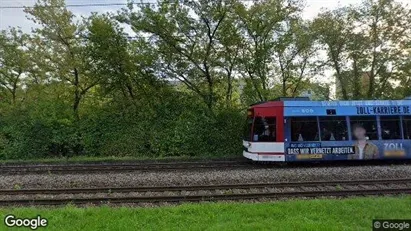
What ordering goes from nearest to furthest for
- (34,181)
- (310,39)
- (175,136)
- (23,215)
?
(23,215), (34,181), (175,136), (310,39)

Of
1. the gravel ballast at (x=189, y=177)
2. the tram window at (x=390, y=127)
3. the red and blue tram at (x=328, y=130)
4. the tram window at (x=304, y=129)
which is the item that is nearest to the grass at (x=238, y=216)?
the gravel ballast at (x=189, y=177)

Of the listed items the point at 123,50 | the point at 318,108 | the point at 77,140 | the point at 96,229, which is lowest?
the point at 96,229

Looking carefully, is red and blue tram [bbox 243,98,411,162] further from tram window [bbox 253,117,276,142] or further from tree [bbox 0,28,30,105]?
tree [bbox 0,28,30,105]

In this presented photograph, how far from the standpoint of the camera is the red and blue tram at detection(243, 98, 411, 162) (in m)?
13.6

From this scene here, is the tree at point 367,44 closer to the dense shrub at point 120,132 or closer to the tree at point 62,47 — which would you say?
the dense shrub at point 120,132

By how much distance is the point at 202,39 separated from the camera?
64.5ft

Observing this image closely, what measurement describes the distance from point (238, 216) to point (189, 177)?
4887mm

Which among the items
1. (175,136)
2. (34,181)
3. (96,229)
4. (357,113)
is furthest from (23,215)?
(357,113)

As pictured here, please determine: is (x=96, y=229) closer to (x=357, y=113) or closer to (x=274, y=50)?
(x=357, y=113)

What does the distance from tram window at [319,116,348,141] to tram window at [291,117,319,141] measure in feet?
1.05

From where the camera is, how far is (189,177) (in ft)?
37.8

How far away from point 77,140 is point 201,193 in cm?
1209

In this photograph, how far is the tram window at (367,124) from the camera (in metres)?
13.9

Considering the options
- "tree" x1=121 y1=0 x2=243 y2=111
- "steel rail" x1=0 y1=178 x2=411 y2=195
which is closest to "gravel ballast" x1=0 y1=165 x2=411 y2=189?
"steel rail" x1=0 y1=178 x2=411 y2=195
